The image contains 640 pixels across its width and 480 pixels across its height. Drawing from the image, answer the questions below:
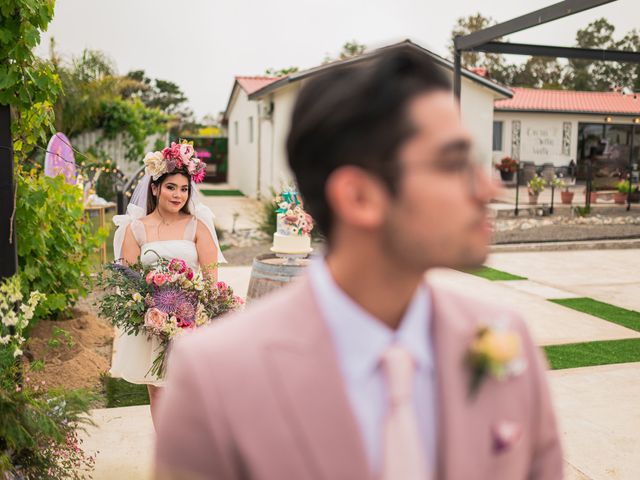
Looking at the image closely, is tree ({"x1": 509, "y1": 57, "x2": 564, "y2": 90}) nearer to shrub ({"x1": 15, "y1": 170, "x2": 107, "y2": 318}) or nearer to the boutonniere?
shrub ({"x1": 15, "y1": 170, "x2": 107, "y2": 318})

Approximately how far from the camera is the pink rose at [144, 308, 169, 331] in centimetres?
418

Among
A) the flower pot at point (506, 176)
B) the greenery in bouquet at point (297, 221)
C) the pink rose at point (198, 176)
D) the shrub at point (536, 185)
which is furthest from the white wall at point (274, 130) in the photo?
the pink rose at point (198, 176)

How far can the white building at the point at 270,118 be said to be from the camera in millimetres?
20328

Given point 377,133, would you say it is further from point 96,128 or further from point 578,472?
point 96,128

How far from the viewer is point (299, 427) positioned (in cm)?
112

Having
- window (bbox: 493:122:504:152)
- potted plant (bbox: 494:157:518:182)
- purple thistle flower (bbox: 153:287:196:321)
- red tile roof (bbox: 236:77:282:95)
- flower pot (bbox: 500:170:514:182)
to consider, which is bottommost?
purple thistle flower (bbox: 153:287:196:321)

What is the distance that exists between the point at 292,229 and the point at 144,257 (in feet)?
8.47

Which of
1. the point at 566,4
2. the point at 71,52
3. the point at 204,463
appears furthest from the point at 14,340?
the point at 71,52

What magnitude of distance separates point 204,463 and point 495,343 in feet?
1.69

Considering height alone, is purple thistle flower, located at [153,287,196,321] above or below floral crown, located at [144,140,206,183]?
below

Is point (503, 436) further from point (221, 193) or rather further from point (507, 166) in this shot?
point (221, 193)

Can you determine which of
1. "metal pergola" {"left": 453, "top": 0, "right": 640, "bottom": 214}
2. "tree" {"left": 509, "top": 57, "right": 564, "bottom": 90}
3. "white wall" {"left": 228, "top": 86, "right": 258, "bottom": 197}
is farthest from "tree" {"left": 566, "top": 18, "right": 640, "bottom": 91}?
"metal pergola" {"left": 453, "top": 0, "right": 640, "bottom": 214}

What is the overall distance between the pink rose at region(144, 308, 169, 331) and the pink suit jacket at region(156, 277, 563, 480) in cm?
304

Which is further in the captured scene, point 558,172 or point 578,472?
point 558,172
